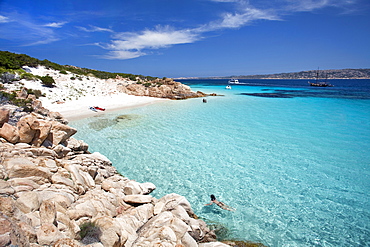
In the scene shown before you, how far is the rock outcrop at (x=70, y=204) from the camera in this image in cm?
409

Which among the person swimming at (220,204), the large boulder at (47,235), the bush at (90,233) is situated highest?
the large boulder at (47,235)

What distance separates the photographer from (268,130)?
1889cm

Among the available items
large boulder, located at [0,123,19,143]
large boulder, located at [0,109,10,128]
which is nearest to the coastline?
large boulder, located at [0,109,10,128]

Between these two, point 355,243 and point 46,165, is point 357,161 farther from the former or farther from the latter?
point 46,165

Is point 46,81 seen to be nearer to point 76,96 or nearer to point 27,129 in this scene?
point 76,96

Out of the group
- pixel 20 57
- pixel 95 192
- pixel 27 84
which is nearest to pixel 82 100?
pixel 27 84

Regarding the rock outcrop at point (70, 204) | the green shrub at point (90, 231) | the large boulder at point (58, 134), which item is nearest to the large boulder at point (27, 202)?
the rock outcrop at point (70, 204)

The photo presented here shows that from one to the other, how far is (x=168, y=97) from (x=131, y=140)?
29703 millimetres

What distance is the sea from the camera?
7274 millimetres

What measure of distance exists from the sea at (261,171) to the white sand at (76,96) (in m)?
7.14

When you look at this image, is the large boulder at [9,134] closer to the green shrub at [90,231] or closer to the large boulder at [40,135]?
the large boulder at [40,135]

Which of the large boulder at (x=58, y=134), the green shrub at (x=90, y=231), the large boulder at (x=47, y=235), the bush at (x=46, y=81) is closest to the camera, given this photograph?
the large boulder at (x=47, y=235)

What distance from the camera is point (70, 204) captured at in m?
5.89

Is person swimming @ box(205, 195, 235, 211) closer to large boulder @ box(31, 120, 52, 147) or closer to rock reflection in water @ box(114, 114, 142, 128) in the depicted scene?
large boulder @ box(31, 120, 52, 147)
